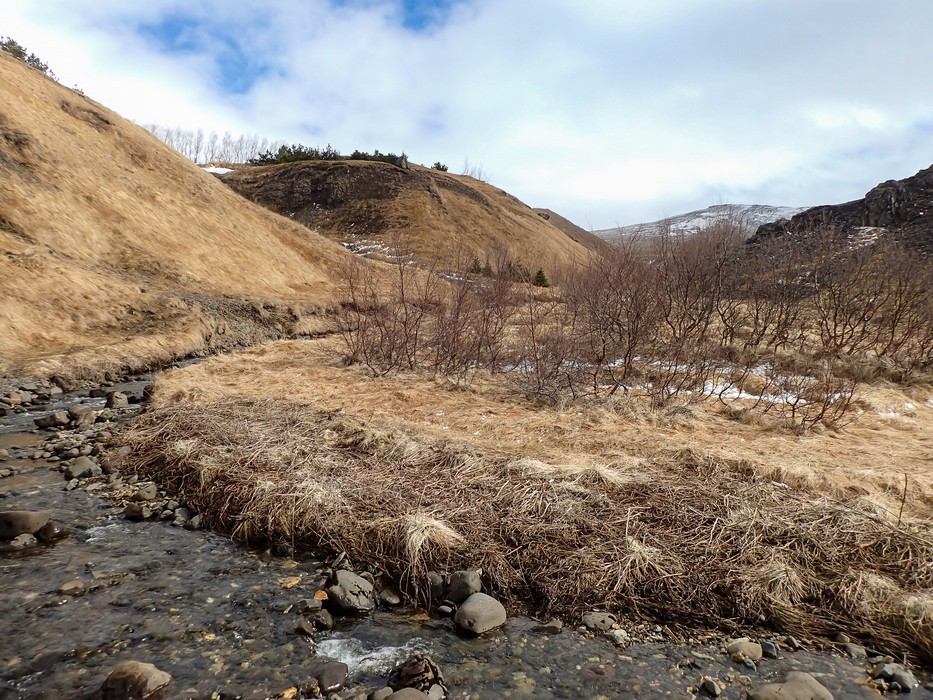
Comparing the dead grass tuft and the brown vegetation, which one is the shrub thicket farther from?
the dead grass tuft

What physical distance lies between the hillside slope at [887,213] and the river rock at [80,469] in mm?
28052

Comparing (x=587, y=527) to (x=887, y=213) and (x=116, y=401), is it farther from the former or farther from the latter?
(x=887, y=213)

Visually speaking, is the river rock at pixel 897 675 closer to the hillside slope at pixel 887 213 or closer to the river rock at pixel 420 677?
the river rock at pixel 420 677

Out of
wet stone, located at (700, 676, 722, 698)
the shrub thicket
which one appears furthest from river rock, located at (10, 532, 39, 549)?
the shrub thicket

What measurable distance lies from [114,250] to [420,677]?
2041 cm

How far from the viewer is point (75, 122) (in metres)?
24.2

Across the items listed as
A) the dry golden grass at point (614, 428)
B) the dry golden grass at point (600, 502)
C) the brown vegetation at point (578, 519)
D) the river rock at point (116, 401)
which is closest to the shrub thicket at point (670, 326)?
the dry golden grass at point (614, 428)

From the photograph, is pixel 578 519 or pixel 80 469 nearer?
pixel 578 519

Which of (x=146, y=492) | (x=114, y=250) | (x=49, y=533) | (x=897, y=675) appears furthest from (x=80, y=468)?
(x=114, y=250)

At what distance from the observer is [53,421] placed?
25.1ft

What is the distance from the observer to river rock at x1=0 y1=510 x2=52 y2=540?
458 cm

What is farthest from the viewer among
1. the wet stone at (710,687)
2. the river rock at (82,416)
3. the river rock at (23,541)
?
the river rock at (82,416)

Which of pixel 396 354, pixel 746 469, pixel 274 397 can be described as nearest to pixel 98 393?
pixel 274 397

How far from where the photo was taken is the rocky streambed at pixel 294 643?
10.4 ft
